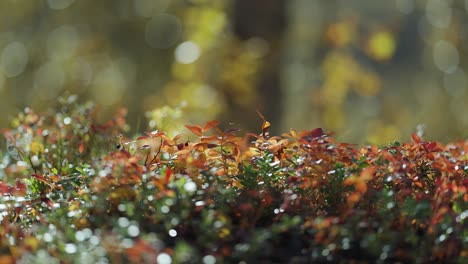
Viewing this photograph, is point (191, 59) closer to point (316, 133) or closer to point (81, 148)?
point (81, 148)

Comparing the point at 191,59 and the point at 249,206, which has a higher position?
the point at 191,59

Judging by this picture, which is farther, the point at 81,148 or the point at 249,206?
the point at 81,148

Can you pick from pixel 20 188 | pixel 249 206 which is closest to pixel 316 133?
pixel 249 206

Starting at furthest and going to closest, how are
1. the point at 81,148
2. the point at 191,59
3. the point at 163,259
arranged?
the point at 191,59
the point at 81,148
the point at 163,259

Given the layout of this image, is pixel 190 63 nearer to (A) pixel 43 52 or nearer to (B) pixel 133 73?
(B) pixel 133 73

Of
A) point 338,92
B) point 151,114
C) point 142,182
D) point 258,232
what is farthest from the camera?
point 338,92

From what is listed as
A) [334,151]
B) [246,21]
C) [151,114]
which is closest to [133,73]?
[246,21]

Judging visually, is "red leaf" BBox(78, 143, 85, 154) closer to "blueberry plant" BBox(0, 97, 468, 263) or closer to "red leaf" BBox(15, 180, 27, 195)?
"blueberry plant" BBox(0, 97, 468, 263)

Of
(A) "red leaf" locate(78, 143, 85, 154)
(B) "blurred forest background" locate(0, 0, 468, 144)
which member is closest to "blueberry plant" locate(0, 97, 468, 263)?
(A) "red leaf" locate(78, 143, 85, 154)
